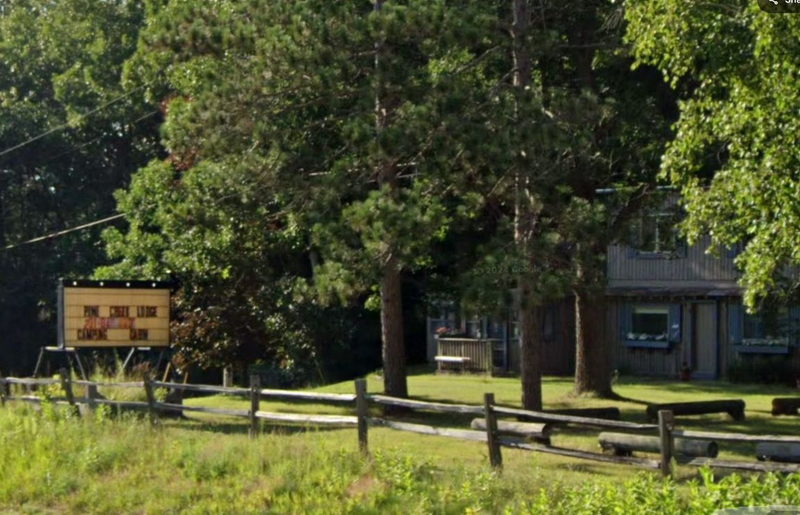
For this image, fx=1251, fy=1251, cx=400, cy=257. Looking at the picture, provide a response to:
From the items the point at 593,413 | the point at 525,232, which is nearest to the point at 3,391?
A: the point at 525,232

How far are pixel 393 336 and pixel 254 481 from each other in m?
11.2

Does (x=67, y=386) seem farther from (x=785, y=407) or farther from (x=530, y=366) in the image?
(x=785, y=407)

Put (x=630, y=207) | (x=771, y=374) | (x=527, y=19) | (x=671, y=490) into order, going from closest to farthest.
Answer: (x=671, y=490) < (x=527, y=19) < (x=630, y=207) < (x=771, y=374)

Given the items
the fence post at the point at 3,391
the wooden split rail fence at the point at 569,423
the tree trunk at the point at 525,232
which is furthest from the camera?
the fence post at the point at 3,391

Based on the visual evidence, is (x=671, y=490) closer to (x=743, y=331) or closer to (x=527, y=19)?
(x=527, y=19)

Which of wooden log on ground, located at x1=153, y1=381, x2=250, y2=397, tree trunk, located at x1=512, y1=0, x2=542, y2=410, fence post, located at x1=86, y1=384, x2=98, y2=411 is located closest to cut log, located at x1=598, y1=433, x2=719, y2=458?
tree trunk, located at x1=512, y1=0, x2=542, y2=410

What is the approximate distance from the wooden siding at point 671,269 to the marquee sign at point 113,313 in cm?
1446

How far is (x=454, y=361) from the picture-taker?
43.5m

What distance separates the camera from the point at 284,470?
16.4 m

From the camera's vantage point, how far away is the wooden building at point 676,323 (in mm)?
39031

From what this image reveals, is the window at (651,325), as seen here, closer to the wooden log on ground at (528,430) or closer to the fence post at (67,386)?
the fence post at (67,386)

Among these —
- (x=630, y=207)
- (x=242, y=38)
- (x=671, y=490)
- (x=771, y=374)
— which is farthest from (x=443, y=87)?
(x=771, y=374)

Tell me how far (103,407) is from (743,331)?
928 inches

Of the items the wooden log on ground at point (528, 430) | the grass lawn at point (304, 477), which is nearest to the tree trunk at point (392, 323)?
the grass lawn at point (304, 477)
